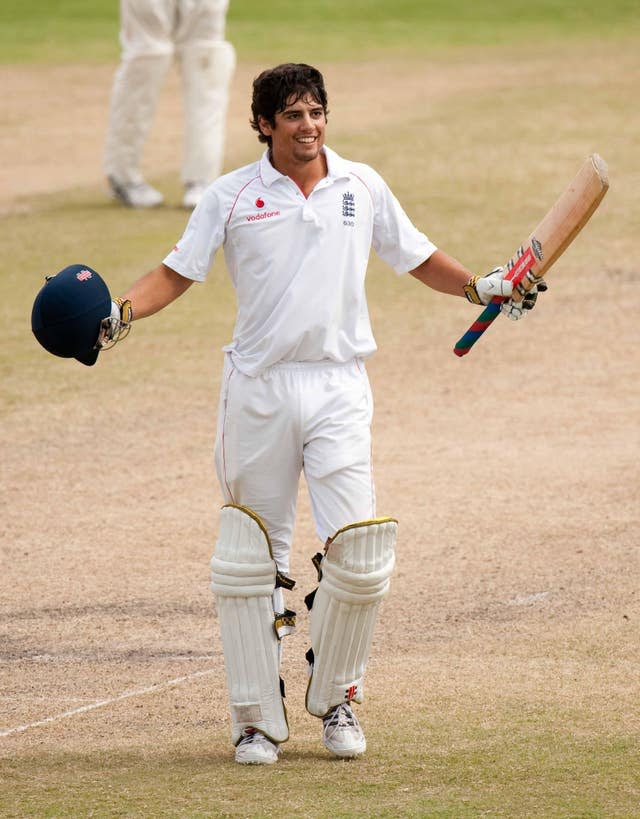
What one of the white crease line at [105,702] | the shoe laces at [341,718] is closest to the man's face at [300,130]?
the shoe laces at [341,718]

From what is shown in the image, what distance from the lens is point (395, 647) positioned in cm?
564

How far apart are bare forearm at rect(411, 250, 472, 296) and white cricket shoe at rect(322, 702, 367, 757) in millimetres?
1243

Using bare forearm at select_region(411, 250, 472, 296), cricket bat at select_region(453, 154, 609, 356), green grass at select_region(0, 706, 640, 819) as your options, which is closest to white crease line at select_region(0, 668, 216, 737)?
green grass at select_region(0, 706, 640, 819)

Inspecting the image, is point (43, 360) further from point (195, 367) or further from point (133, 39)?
point (133, 39)

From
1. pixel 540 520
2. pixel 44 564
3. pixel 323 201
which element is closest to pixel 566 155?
pixel 540 520

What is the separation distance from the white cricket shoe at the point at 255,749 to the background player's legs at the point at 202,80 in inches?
337

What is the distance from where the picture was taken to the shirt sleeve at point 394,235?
470cm

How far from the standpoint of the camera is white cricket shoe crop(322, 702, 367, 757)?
449 cm

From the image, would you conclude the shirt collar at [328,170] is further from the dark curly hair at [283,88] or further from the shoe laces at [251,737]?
the shoe laces at [251,737]

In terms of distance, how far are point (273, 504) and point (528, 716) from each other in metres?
0.98

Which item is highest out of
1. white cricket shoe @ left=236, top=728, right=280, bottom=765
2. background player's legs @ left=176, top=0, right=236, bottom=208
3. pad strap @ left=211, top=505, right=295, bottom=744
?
pad strap @ left=211, top=505, right=295, bottom=744

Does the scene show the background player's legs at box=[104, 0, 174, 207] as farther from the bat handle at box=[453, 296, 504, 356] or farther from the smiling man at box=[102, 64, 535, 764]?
the smiling man at box=[102, 64, 535, 764]

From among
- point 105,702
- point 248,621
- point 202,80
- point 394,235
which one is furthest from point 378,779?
point 202,80

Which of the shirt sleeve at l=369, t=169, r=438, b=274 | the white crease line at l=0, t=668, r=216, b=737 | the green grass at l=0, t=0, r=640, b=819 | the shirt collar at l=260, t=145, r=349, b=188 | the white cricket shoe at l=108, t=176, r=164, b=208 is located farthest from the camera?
the white cricket shoe at l=108, t=176, r=164, b=208
